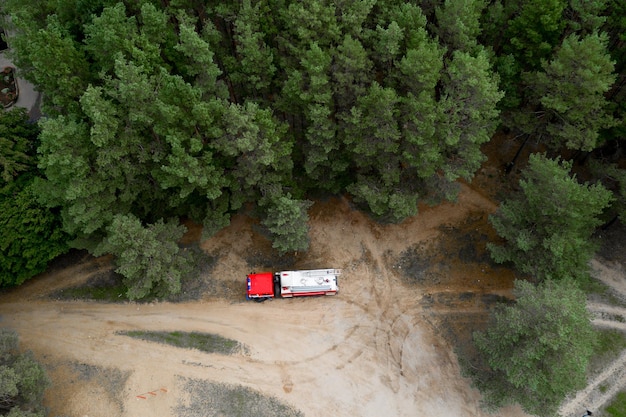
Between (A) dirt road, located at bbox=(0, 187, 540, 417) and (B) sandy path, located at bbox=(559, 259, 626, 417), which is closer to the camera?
(B) sandy path, located at bbox=(559, 259, 626, 417)

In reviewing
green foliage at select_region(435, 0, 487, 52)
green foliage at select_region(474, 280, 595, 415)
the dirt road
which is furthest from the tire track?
green foliage at select_region(435, 0, 487, 52)

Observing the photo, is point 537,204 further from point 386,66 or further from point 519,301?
point 386,66

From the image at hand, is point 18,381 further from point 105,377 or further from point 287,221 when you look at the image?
point 287,221

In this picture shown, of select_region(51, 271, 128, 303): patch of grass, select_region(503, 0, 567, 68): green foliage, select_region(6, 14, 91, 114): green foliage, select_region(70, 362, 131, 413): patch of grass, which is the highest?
select_region(503, 0, 567, 68): green foliage

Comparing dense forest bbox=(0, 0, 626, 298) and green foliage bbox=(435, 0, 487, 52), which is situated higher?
green foliage bbox=(435, 0, 487, 52)

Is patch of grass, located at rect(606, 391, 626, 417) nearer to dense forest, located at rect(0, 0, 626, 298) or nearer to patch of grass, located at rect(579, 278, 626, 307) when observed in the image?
patch of grass, located at rect(579, 278, 626, 307)

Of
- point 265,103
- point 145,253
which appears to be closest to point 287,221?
point 265,103

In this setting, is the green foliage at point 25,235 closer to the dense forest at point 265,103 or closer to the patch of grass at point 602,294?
the dense forest at point 265,103
